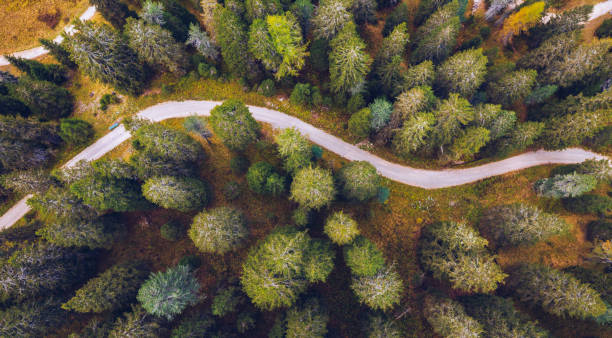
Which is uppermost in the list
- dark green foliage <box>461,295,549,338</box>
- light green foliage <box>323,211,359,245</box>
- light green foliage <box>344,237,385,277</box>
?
light green foliage <box>323,211,359,245</box>

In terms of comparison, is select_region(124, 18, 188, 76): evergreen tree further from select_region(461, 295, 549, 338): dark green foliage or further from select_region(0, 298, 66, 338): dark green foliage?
select_region(461, 295, 549, 338): dark green foliage

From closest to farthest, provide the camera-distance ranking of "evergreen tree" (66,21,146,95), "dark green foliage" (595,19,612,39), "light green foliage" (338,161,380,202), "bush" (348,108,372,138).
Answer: "light green foliage" (338,161,380,202) → "evergreen tree" (66,21,146,95) → "bush" (348,108,372,138) → "dark green foliage" (595,19,612,39)

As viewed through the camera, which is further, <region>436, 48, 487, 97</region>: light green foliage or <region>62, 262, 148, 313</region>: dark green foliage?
<region>436, 48, 487, 97</region>: light green foliage

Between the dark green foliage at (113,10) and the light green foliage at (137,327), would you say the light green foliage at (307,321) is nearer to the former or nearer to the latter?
the light green foliage at (137,327)

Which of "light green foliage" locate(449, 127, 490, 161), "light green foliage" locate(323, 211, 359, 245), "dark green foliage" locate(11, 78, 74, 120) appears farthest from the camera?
"dark green foliage" locate(11, 78, 74, 120)

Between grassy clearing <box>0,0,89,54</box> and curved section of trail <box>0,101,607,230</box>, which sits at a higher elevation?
grassy clearing <box>0,0,89,54</box>

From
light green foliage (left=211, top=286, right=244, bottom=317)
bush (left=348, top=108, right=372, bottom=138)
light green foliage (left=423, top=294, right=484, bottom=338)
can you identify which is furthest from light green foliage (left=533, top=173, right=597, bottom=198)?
light green foliage (left=211, top=286, right=244, bottom=317)
